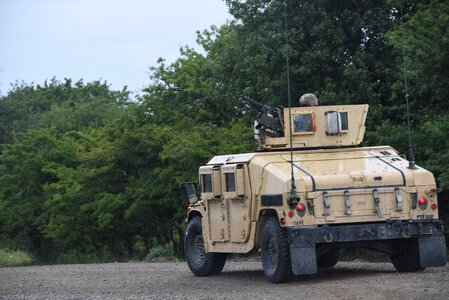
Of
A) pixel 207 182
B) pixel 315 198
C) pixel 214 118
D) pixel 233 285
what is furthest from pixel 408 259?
pixel 214 118

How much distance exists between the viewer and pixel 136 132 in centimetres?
3928

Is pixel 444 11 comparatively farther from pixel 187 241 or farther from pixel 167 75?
pixel 167 75

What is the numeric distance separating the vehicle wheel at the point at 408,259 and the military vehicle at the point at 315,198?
16 mm

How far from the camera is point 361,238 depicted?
1620 cm

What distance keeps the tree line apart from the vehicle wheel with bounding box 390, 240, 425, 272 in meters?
6.12

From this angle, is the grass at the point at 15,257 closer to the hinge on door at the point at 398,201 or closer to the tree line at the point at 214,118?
the tree line at the point at 214,118

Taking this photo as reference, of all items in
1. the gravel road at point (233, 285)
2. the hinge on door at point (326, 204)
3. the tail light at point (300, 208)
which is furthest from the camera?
the hinge on door at point (326, 204)

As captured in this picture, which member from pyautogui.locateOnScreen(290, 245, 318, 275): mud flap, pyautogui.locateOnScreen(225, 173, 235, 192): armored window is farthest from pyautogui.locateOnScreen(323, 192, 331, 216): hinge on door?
pyautogui.locateOnScreen(225, 173, 235, 192): armored window

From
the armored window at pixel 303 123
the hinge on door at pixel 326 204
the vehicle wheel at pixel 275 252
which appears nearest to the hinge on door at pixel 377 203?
the hinge on door at pixel 326 204

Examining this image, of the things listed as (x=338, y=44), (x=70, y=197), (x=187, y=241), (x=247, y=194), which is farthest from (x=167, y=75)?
(x=247, y=194)

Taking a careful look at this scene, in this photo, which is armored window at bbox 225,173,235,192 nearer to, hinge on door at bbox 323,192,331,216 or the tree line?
hinge on door at bbox 323,192,331,216

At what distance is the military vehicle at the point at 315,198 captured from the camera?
1619cm

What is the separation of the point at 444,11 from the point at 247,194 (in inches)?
403

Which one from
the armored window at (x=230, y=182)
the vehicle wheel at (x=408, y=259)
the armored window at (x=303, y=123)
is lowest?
the vehicle wheel at (x=408, y=259)
